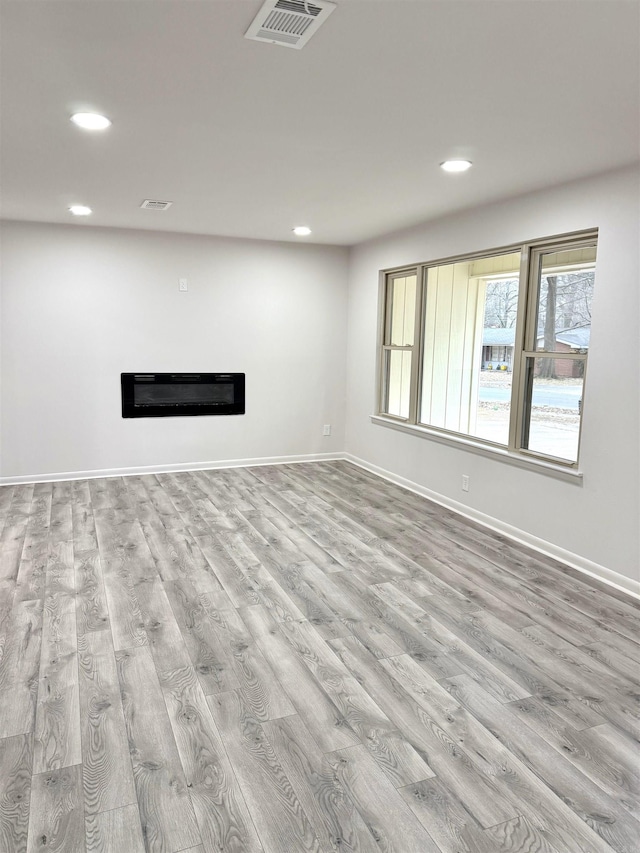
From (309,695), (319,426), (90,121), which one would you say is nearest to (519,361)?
(309,695)

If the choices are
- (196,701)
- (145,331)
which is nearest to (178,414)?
(145,331)

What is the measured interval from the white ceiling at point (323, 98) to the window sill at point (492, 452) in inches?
70.6

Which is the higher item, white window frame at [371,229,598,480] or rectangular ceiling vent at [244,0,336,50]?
rectangular ceiling vent at [244,0,336,50]

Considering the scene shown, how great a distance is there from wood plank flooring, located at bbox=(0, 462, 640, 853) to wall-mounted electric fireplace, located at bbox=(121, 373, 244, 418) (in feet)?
6.18

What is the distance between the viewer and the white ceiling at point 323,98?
1.85 m

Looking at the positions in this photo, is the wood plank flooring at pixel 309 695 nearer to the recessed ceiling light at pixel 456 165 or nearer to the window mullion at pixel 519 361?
the window mullion at pixel 519 361

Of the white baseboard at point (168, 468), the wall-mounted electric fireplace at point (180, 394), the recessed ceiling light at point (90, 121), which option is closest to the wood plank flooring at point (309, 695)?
the white baseboard at point (168, 468)

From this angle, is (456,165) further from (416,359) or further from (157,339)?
(157,339)

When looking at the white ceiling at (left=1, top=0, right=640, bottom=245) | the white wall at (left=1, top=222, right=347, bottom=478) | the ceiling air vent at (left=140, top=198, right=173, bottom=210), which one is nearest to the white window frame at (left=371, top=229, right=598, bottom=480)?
the white ceiling at (left=1, top=0, right=640, bottom=245)

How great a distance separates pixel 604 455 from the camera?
349 cm

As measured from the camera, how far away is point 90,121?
2.72 meters

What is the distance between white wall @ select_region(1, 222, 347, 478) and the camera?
17.9ft

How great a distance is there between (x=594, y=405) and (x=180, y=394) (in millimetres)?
3949

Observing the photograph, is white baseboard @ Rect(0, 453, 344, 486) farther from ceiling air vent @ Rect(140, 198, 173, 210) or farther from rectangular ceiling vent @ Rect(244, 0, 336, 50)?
rectangular ceiling vent @ Rect(244, 0, 336, 50)
